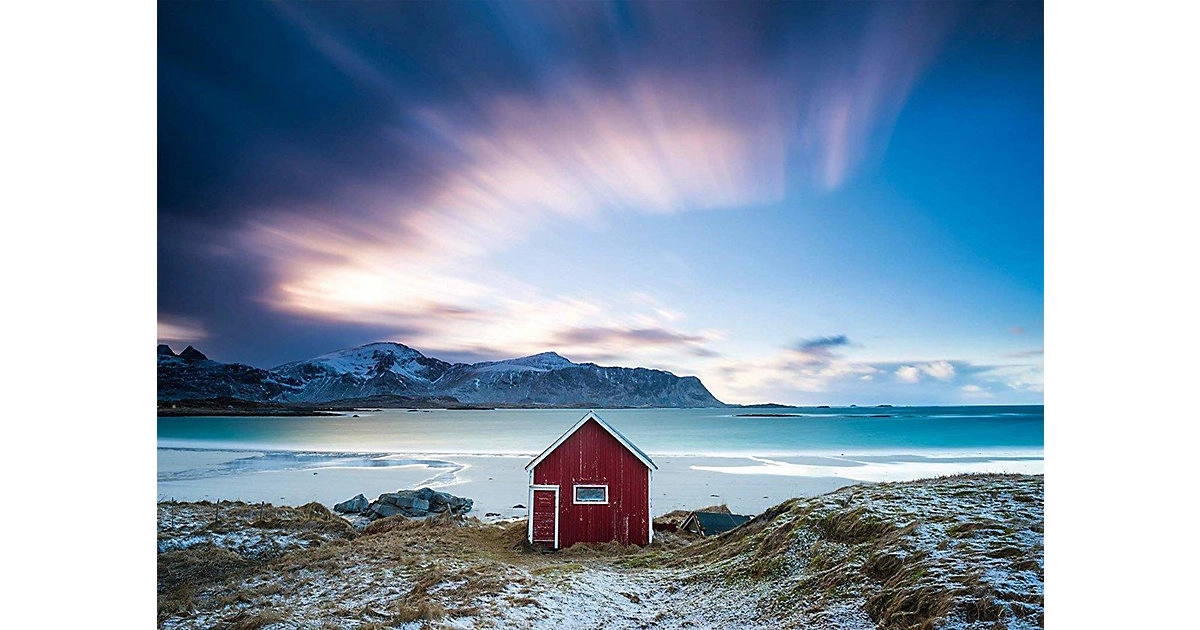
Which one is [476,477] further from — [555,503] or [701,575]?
[701,575]

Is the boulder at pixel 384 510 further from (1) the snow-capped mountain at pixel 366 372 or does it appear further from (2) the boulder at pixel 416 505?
(1) the snow-capped mountain at pixel 366 372

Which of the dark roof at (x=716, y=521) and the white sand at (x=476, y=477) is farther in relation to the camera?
the white sand at (x=476, y=477)

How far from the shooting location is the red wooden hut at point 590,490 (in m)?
8.58

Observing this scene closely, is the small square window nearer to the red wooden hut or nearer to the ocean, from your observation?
the red wooden hut

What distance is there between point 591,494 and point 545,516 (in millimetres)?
678

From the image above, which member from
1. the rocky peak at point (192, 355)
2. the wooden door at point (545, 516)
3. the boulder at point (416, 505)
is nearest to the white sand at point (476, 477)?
the boulder at point (416, 505)

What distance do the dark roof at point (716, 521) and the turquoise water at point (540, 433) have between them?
12.0 ft

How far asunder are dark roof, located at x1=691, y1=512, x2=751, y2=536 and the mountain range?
2.14 metres

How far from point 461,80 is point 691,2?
3.32 meters

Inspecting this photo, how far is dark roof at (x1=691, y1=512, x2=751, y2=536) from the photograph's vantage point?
10.0 metres

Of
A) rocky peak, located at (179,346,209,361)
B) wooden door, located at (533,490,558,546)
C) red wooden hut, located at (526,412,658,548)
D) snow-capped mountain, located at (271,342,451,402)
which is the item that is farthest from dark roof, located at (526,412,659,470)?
rocky peak, located at (179,346,209,361)

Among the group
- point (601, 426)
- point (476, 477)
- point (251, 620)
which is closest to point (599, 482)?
point (601, 426)

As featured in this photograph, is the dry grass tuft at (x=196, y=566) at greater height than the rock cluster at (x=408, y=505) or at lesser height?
greater

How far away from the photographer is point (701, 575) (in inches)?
240
